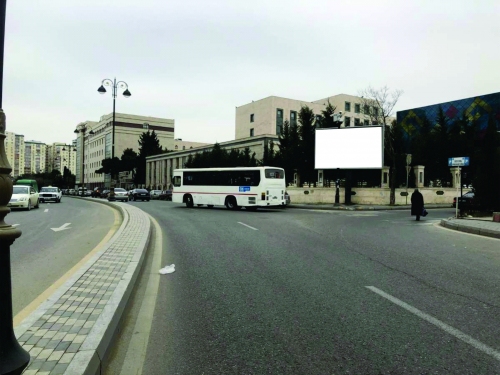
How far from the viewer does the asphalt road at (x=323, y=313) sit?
351 cm

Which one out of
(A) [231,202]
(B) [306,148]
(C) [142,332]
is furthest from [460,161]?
(B) [306,148]

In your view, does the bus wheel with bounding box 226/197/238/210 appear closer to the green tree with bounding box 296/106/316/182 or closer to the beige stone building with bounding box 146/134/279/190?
the green tree with bounding box 296/106/316/182

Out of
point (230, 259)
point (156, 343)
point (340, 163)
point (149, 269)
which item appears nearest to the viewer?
point (156, 343)

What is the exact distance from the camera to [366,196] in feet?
116

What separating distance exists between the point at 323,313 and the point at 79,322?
2.69 metres

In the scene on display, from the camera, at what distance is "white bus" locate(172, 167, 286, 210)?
26.7 metres

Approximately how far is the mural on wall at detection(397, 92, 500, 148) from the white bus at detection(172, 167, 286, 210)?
42.9 meters

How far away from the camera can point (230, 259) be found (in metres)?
8.38

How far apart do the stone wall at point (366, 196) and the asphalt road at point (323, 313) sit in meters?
26.1

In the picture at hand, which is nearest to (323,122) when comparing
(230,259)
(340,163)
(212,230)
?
(340,163)

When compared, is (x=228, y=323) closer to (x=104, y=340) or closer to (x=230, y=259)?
(x=104, y=340)

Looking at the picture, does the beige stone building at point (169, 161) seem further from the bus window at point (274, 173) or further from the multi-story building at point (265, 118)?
the bus window at point (274, 173)

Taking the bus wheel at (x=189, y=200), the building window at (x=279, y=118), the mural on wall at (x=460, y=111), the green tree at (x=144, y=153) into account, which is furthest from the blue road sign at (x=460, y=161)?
the green tree at (x=144, y=153)

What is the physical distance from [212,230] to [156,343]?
9986 mm
